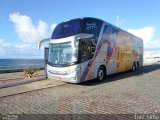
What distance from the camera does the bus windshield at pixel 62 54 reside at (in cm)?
1251

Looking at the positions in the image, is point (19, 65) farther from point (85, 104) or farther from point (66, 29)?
point (85, 104)

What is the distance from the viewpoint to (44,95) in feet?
34.0

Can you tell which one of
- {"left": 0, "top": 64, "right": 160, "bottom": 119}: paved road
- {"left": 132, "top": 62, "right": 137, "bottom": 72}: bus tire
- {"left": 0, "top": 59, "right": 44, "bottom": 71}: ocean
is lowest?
{"left": 0, "top": 59, "right": 44, "bottom": 71}: ocean

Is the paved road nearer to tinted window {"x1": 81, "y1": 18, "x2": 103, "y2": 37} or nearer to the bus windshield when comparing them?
the bus windshield

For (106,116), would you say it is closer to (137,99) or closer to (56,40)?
(137,99)

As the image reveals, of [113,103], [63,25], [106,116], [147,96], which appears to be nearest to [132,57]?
[63,25]

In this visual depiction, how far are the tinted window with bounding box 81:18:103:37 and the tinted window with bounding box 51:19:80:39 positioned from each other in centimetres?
40

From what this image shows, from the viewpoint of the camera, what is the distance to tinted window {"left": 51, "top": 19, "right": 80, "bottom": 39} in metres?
12.9

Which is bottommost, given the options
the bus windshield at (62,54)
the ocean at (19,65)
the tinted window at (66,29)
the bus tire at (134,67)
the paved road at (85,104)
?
the ocean at (19,65)

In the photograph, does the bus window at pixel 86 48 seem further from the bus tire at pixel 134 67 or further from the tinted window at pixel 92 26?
the bus tire at pixel 134 67

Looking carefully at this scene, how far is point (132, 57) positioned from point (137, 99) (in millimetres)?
13984

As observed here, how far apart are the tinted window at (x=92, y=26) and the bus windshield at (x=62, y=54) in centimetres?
129

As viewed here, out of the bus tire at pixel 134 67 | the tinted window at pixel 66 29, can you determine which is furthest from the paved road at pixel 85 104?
the bus tire at pixel 134 67

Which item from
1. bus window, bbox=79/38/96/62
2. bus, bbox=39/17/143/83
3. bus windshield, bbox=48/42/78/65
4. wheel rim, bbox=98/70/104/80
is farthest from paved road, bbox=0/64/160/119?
wheel rim, bbox=98/70/104/80
